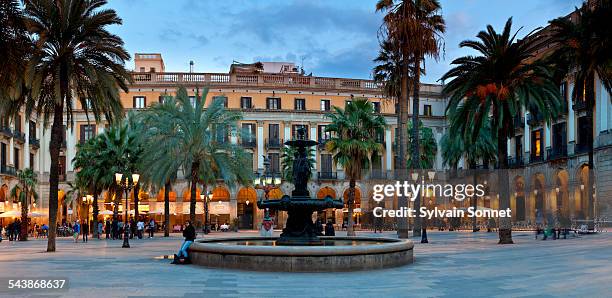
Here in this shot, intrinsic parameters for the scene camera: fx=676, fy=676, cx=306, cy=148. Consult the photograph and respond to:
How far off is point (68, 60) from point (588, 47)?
978 inches

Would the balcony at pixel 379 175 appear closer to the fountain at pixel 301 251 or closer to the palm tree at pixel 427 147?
the palm tree at pixel 427 147

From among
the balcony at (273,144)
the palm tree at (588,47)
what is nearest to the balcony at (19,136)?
the balcony at (273,144)

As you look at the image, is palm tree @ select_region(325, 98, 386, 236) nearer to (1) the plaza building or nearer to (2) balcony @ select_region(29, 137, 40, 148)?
(1) the plaza building

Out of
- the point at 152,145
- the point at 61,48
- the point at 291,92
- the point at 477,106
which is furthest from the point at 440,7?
the point at 291,92

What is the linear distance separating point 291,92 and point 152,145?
105ft

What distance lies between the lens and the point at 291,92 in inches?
2776

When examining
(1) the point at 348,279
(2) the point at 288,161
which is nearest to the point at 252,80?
(2) the point at 288,161

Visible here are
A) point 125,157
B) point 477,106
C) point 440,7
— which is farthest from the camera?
point 125,157

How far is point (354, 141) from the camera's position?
146 feet

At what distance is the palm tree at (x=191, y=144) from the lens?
39.2m

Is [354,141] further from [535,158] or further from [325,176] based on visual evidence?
[325,176]

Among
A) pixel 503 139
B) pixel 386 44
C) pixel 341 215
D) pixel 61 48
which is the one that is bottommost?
pixel 341 215

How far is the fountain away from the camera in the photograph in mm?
17469

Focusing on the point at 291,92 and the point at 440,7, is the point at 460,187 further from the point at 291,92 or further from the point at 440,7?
the point at 440,7
